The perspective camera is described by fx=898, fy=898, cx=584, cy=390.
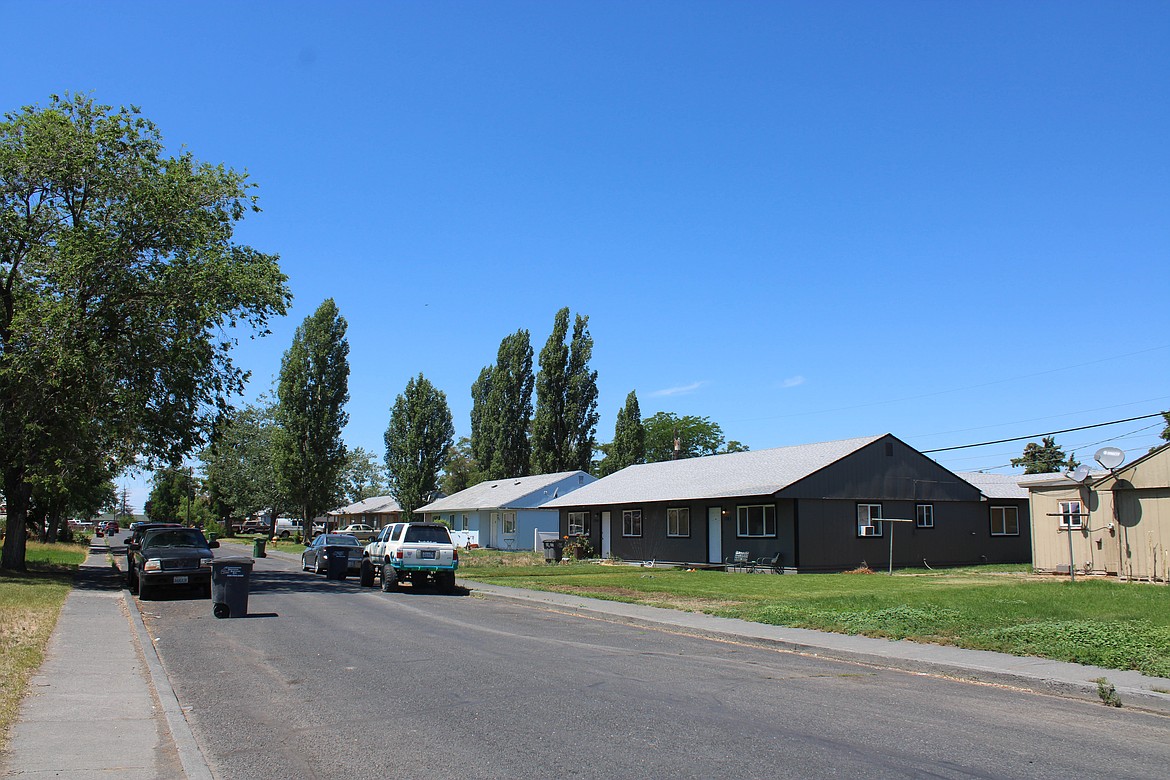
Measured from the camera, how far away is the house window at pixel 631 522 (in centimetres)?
3991

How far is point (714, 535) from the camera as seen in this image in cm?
3512

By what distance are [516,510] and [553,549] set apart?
11172 millimetres

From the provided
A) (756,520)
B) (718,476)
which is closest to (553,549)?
(718,476)

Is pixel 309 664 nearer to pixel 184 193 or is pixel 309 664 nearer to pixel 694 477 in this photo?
pixel 184 193

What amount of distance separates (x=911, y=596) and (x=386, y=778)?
A: 15.8m

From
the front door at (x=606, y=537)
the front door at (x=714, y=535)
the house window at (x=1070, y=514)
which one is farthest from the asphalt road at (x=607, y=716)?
the front door at (x=606, y=537)

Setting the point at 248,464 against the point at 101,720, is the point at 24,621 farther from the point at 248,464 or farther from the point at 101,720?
the point at 248,464

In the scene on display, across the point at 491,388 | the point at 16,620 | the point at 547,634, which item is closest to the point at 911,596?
the point at 547,634

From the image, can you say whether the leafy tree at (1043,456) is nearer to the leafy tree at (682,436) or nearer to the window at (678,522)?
the leafy tree at (682,436)

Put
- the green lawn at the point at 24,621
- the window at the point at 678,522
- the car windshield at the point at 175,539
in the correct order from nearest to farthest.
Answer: the green lawn at the point at 24,621, the car windshield at the point at 175,539, the window at the point at 678,522

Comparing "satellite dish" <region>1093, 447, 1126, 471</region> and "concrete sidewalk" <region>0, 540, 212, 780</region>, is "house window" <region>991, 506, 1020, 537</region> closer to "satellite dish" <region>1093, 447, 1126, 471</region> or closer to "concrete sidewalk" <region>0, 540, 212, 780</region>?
"satellite dish" <region>1093, 447, 1126, 471</region>

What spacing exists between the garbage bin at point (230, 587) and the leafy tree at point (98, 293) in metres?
9.69

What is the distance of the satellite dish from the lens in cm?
2444

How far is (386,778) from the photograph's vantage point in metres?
6.29
